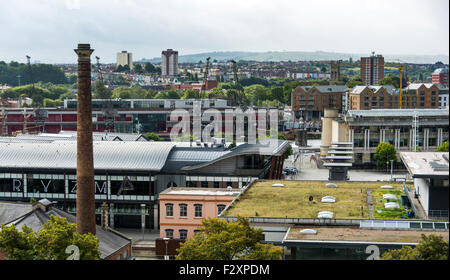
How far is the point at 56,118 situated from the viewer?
311 ft

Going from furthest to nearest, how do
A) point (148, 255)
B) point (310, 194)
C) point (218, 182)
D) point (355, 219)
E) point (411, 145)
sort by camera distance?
point (411, 145) < point (218, 182) < point (148, 255) < point (310, 194) < point (355, 219)

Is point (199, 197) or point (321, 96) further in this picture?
point (321, 96)

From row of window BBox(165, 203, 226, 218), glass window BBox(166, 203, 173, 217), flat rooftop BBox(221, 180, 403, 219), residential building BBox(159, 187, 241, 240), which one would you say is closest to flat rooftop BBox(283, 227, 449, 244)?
flat rooftop BBox(221, 180, 403, 219)

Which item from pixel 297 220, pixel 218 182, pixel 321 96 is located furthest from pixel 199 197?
pixel 321 96

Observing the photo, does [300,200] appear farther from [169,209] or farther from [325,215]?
[169,209]

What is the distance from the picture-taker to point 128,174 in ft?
136

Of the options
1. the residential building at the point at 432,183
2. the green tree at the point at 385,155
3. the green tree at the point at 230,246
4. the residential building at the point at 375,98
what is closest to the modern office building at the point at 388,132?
the green tree at the point at 385,155

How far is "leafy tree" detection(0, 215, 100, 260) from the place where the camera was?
70.5 ft

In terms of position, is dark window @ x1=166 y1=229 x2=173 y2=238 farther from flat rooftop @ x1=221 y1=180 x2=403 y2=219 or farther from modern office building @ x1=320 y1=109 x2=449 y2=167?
modern office building @ x1=320 y1=109 x2=449 y2=167

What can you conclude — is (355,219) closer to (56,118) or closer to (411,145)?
(411,145)

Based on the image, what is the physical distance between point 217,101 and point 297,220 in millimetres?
75085

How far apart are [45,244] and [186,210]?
47.6 ft

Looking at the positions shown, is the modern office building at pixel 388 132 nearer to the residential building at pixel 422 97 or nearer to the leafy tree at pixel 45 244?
the residential building at pixel 422 97
